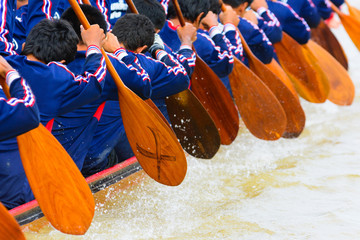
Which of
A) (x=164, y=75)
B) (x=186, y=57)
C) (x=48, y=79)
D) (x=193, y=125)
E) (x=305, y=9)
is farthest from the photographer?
(x=305, y=9)

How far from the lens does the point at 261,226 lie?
8.78 feet

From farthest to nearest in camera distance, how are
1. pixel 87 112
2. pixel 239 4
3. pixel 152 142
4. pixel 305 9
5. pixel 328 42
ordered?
pixel 328 42, pixel 305 9, pixel 239 4, pixel 152 142, pixel 87 112

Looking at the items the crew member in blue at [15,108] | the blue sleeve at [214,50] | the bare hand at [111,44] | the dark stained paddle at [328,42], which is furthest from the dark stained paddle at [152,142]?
the dark stained paddle at [328,42]

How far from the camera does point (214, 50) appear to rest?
3529mm

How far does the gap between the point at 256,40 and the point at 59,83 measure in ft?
7.05

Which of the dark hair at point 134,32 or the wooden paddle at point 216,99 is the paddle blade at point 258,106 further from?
the dark hair at point 134,32

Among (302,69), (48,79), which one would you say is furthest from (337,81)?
(48,79)

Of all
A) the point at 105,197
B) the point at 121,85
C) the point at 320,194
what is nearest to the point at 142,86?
the point at 121,85

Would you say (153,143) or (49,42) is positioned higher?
(49,42)

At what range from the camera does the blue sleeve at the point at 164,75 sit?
2826 mm

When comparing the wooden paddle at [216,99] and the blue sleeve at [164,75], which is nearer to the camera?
the blue sleeve at [164,75]

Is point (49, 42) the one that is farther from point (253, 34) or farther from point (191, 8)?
point (253, 34)

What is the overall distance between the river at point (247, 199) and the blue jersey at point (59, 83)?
47 centimetres

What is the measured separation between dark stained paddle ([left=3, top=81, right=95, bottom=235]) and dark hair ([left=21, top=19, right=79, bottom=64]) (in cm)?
32
